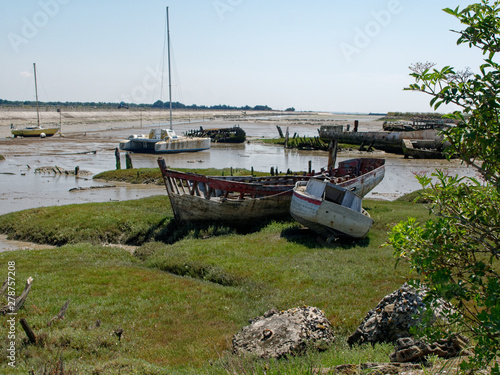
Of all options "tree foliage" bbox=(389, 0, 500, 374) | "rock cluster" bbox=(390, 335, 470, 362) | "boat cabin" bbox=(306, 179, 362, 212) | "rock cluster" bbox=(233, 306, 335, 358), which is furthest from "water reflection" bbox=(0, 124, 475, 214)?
"tree foliage" bbox=(389, 0, 500, 374)

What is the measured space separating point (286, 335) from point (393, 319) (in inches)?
67.1

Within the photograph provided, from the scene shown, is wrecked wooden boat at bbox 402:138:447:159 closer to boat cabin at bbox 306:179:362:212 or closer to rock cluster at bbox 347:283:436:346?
boat cabin at bbox 306:179:362:212

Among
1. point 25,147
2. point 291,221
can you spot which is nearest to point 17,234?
point 291,221

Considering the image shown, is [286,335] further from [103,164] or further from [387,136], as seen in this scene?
[387,136]

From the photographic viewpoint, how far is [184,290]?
10398mm

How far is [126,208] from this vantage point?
62.1 ft

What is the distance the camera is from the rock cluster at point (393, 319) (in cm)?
677

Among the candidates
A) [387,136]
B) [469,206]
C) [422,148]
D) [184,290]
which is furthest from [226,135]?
[469,206]

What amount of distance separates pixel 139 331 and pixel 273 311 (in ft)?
8.55

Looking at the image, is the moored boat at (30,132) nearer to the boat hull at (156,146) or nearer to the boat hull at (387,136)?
the boat hull at (156,146)

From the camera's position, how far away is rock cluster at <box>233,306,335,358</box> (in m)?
6.75

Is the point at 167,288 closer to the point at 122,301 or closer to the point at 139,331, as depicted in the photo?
the point at 122,301

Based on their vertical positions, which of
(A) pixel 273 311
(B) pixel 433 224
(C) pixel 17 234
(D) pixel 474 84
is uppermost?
(D) pixel 474 84

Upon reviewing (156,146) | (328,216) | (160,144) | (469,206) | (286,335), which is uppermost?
(469,206)
